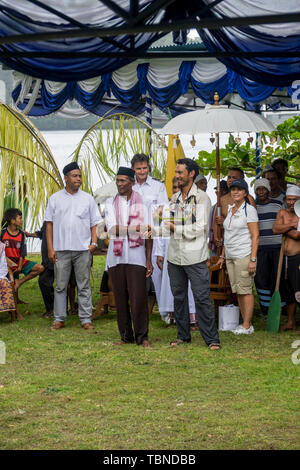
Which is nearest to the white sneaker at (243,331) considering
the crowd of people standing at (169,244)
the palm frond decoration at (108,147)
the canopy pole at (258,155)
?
the crowd of people standing at (169,244)

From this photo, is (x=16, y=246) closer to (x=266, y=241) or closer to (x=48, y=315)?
(x=48, y=315)

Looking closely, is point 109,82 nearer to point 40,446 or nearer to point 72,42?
point 72,42

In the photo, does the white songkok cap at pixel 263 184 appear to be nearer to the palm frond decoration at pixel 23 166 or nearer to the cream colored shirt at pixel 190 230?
the cream colored shirt at pixel 190 230

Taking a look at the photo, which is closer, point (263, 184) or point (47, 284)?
point (263, 184)

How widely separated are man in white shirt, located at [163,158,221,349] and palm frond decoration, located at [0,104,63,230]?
250 centimetres

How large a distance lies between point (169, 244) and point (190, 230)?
30cm

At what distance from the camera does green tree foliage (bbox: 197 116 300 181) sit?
39.4ft

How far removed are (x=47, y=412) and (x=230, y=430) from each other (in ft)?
4.40

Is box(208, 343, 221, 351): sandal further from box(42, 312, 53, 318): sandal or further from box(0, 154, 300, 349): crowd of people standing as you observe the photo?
box(42, 312, 53, 318): sandal

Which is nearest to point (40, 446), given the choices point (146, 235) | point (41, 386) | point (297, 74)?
point (41, 386)

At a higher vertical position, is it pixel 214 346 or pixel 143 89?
pixel 143 89

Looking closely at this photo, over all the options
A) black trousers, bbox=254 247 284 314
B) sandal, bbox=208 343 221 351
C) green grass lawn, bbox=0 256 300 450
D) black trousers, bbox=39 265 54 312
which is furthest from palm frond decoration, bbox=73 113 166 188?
sandal, bbox=208 343 221 351

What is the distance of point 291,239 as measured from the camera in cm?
854

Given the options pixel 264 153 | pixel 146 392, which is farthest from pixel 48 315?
pixel 264 153
